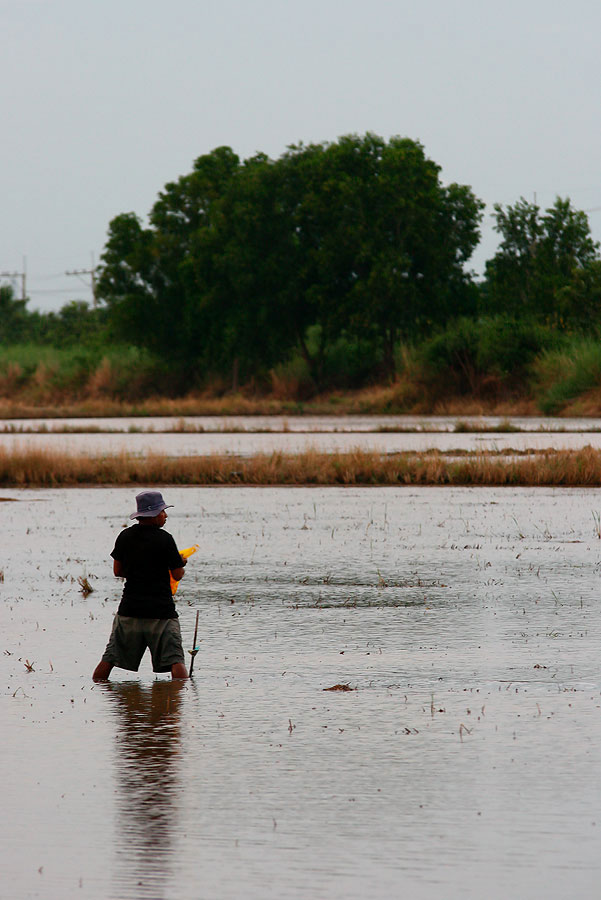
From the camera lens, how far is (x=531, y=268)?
7225 cm

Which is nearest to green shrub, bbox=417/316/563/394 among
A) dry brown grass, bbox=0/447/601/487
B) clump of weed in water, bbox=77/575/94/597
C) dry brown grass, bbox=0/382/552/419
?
dry brown grass, bbox=0/382/552/419

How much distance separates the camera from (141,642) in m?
8.56

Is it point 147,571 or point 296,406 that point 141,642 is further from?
point 296,406

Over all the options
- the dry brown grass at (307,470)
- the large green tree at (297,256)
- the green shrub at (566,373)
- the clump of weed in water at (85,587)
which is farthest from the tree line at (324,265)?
the clump of weed in water at (85,587)

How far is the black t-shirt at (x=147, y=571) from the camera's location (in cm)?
858

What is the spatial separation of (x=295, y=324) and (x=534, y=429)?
27569mm

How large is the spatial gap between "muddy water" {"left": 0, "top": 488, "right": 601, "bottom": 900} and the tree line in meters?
49.1

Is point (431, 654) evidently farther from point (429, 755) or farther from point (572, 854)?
point (572, 854)

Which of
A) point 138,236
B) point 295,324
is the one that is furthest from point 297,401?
point 138,236

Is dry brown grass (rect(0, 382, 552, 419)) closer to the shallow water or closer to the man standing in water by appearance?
the shallow water

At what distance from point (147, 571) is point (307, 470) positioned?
17.1 meters

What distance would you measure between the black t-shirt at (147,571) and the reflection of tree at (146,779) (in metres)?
0.44

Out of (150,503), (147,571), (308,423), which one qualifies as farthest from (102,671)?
(308,423)

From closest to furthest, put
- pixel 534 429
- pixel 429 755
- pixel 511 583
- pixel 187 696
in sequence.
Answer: pixel 429 755 < pixel 187 696 < pixel 511 583 < pixel 534 429
